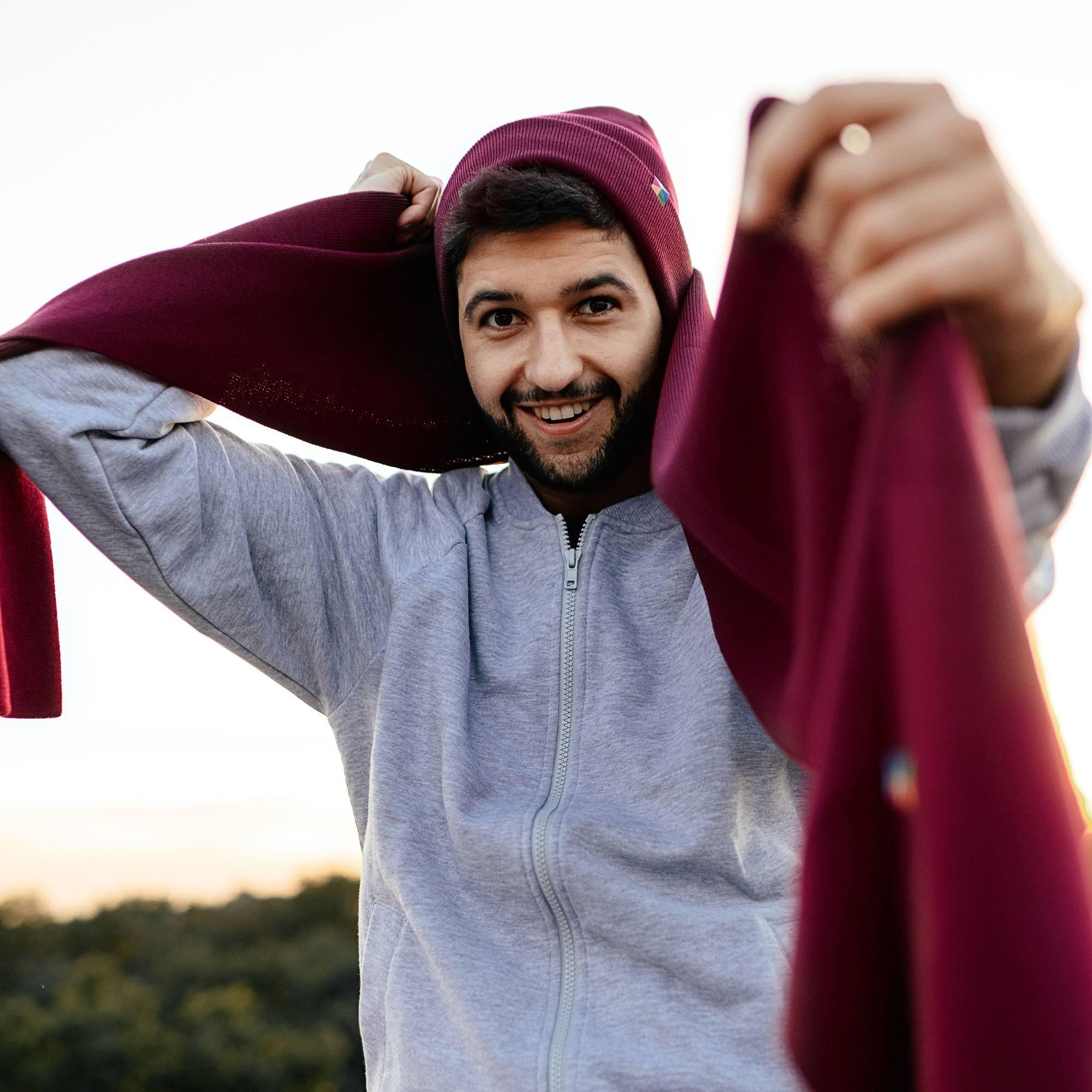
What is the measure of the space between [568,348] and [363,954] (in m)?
1.01

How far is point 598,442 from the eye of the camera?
6.29 feet

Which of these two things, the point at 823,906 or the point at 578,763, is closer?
the point at 823,906

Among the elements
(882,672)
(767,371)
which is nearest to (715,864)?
(767,371)

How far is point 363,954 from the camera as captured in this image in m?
1.77

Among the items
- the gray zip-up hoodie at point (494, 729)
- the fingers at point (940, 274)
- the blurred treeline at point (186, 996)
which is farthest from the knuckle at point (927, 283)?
the blurred treeline at point (186, 996)

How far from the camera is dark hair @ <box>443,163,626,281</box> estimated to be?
188 cm

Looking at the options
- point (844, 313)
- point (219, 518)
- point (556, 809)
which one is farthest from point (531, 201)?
point (844, 313)

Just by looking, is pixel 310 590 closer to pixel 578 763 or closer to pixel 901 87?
pixel 578 763

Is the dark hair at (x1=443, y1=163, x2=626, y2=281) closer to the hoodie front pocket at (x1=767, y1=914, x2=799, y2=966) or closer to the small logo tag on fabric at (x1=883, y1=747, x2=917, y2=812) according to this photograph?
the hoodie front pocket at (x1=767, y1=914, x2=799, y2=966)

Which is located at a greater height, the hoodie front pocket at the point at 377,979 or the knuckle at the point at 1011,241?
the knuckle at the point at 1011,241

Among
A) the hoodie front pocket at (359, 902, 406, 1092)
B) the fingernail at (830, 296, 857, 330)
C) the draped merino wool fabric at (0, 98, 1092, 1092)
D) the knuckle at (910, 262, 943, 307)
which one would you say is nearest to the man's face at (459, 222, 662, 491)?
the draped merino wool fabric at (0, 98, 1092, 1092)

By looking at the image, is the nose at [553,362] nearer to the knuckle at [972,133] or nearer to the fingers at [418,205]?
the fingers at [418,205]

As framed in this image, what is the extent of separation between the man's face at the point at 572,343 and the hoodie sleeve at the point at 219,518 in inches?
9.1

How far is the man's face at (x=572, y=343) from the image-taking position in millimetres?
1907
